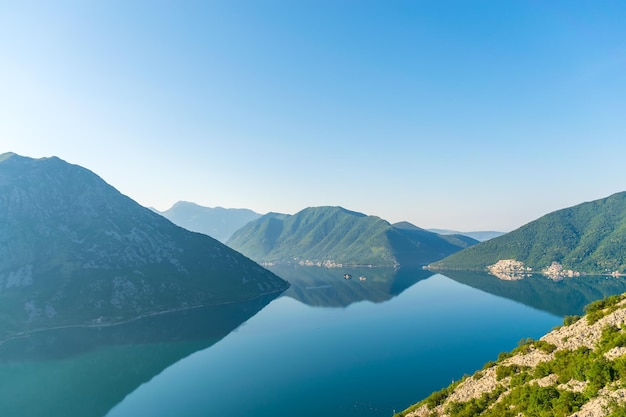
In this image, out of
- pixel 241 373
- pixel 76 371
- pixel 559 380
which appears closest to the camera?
pixel 559 380

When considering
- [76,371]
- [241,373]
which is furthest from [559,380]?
[76,371]

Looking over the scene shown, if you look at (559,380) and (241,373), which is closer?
(559,380)

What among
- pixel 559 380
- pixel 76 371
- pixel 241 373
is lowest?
pixel 241 373

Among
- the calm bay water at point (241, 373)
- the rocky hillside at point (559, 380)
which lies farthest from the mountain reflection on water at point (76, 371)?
the rocky hillside at point (559, 380)

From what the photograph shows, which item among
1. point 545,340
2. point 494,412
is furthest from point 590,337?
point 494,412

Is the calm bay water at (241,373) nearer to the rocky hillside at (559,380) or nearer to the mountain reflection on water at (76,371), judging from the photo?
the mountain reflection on water at (76,371)

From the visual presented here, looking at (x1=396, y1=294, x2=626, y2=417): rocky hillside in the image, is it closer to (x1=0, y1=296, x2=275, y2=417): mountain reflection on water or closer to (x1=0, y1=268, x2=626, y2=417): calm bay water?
(x1=0, y1=268, x2=626, y2=417): calm bay water

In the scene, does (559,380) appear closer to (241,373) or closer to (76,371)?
(241,373)

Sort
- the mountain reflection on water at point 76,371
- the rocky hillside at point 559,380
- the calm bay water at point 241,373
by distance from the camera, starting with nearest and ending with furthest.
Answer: the rocky hillside at point 559,380 < the calm bay water at point 241,373 < the mountain reflection on water at point 76,371

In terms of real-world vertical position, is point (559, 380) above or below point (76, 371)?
above

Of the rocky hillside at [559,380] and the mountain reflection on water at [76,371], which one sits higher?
the rocky hillside at [559,380]
